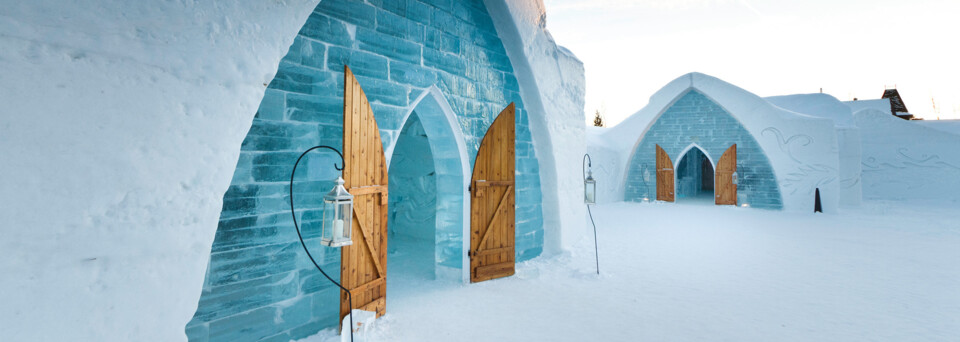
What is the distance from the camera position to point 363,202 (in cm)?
355

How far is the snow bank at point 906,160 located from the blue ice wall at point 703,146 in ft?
21.5

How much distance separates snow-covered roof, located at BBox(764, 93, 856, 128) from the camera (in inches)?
571

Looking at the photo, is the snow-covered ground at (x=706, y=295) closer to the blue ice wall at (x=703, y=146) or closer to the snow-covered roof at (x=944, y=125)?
the blue ice wall at (x=703, y=146)

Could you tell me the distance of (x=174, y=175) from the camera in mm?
2240

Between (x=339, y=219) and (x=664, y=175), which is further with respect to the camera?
(x=664, y=175)

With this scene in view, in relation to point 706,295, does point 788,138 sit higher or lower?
higher

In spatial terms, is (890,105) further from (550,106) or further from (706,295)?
(706,295)

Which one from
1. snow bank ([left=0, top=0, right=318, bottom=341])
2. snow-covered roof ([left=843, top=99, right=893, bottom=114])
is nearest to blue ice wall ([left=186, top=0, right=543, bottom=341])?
snow bank ([left=0, top=0, right=318, bottom=341])

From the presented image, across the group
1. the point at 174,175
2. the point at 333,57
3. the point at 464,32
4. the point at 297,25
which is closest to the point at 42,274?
the point at 174,175

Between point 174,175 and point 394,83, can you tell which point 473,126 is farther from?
point 174,175

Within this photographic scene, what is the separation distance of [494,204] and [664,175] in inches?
399

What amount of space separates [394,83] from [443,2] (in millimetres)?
1230

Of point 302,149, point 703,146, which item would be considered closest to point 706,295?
point 302,149

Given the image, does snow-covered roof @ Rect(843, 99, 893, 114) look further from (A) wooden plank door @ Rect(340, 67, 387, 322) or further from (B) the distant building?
(A) wooden plank door @ Rect(340, 67, 387, 322)
